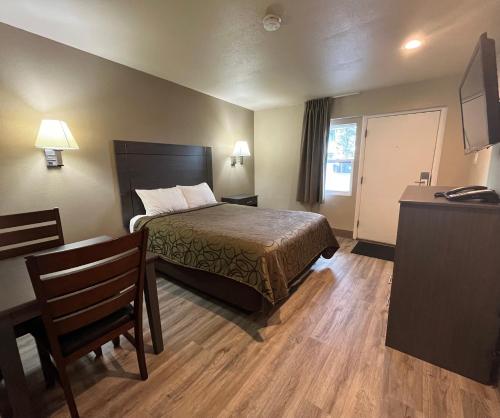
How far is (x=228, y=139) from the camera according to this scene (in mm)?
4223

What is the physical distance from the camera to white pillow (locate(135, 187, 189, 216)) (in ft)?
9.16

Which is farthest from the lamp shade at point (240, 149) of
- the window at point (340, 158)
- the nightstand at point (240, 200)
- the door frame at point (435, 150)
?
the door frame at point (435, 150)

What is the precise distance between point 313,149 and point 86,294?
149 inches

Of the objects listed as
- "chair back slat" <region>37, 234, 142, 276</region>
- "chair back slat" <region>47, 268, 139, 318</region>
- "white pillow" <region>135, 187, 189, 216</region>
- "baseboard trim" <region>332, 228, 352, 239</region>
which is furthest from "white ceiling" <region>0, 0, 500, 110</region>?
"baseboard trim" <region>332, 228, 352, 239</region>

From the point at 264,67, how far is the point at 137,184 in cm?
209

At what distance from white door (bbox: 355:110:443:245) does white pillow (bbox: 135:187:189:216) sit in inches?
114

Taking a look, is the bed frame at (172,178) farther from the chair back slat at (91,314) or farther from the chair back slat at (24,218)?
the chair back slat at (24,218)

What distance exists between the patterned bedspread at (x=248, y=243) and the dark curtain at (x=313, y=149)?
1.47 meters

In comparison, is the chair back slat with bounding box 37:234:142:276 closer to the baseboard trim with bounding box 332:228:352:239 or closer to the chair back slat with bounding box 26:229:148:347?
the chair back slat with bounding box 26:229:148:347

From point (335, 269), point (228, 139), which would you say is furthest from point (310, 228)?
point (228, 139)

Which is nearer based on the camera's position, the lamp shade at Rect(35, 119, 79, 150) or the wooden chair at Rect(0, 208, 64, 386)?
the wooden chair at Rect(0, 208, 64, 386)

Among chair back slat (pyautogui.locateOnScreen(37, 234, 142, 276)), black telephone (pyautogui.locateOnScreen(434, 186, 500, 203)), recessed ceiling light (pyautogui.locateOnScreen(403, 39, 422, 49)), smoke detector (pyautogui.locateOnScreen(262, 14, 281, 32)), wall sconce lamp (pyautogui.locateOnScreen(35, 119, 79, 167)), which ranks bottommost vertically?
chair back slat (pyautogui.locateOnScreen(37, 234, 142, 276))

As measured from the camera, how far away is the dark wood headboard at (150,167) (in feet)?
8.99

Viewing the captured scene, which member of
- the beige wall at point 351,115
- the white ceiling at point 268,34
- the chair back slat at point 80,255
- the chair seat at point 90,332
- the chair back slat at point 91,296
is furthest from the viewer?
the beige wall at point 351,115
